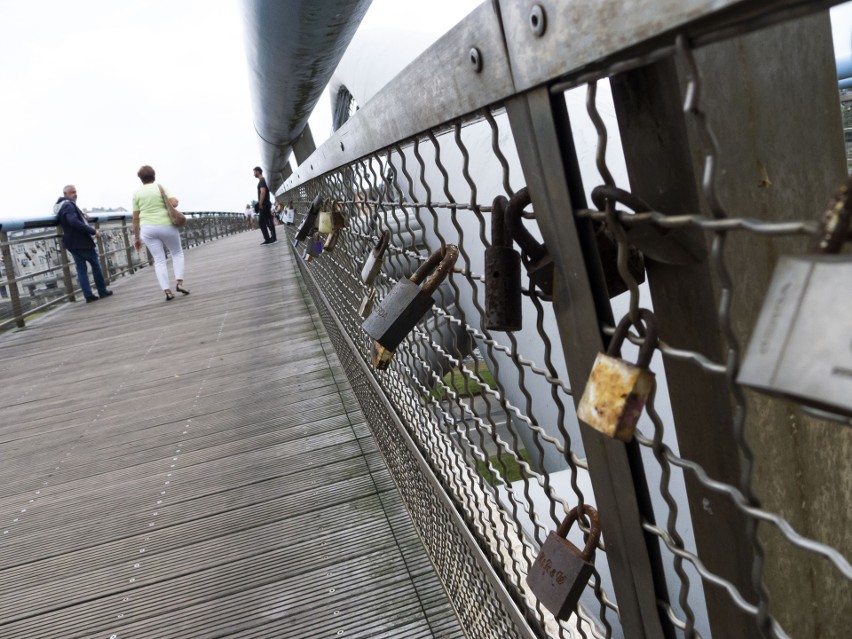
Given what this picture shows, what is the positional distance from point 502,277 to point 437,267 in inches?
18.2

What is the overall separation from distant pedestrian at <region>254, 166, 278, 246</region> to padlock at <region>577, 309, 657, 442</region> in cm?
1571

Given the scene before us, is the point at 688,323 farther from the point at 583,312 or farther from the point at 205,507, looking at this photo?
the point at 205,507

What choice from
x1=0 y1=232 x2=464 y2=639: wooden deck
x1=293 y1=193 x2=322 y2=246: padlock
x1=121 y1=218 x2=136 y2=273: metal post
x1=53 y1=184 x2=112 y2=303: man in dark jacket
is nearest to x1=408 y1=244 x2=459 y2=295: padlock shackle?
x1=0 y1=232 x2=464 y2=639: wooden deck

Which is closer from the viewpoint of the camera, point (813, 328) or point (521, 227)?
point (813, 328)

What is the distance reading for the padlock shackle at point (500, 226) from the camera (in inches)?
38.7

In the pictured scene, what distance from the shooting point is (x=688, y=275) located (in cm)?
86

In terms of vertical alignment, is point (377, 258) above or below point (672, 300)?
above

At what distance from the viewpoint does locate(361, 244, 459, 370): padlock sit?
1431mm

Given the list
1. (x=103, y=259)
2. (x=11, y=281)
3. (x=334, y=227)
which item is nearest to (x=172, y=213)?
(x=11, y=281)

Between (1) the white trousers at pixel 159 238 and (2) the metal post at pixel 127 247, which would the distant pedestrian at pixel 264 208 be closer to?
(2) the metal post at pixel 127 247

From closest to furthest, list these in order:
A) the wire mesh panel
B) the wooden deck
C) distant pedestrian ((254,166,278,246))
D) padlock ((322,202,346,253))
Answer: the wire mesh panel
the wooden deck
padlock ((322,202,346,253))
distant pedestrian ((254,166,278,246))

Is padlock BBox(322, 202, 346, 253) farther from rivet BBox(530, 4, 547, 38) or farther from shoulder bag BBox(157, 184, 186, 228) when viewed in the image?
shoulder bag BBox(157, 184, 186, 228)

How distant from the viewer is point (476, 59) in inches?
36.8

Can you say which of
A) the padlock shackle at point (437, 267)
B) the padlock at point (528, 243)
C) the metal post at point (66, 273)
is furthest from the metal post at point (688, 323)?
the metal post at point (66, 273)
